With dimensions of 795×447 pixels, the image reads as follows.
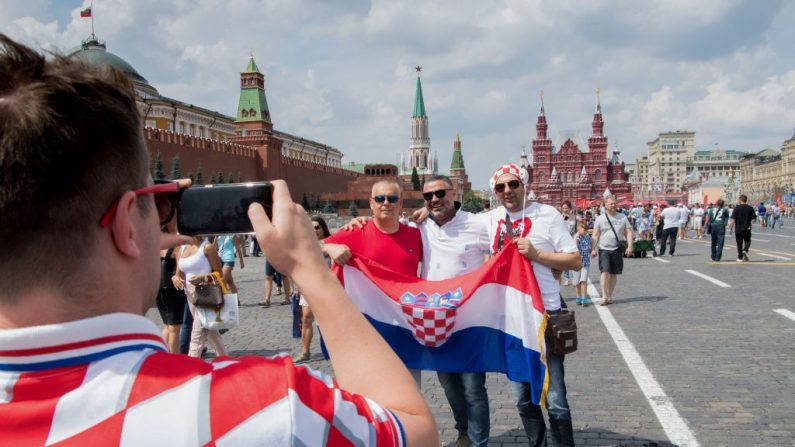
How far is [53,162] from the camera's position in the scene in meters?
0.89

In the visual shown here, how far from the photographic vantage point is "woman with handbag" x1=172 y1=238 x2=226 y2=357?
6008 mm

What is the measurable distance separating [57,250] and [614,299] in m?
10.5

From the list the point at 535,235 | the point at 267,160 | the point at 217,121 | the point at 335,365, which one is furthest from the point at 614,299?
the point at 217,121

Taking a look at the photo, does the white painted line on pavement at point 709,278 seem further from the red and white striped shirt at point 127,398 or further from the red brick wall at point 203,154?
the red brick wall at point 203,154

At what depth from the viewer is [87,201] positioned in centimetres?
93

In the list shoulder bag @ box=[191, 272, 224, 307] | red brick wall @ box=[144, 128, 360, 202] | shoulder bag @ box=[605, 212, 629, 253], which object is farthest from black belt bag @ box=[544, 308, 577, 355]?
red brick wall @ box=[144, 128, 360, 202]

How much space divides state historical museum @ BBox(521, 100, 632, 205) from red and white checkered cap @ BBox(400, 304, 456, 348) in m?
97.9

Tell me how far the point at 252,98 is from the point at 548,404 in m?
84.6

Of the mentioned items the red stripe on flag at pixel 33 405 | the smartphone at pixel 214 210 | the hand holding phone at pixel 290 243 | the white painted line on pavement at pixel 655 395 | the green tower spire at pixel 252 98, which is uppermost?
the green tower spire at pixel 252 98

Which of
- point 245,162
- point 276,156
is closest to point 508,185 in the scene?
point 245,162

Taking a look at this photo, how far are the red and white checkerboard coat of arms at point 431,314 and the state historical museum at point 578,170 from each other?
97.9 m

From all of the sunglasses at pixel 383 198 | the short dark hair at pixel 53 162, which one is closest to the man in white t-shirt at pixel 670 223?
the sunglasses at pixel 383 198

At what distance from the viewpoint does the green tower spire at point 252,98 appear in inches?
3280

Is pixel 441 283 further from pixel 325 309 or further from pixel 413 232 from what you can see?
pixel 325 309
